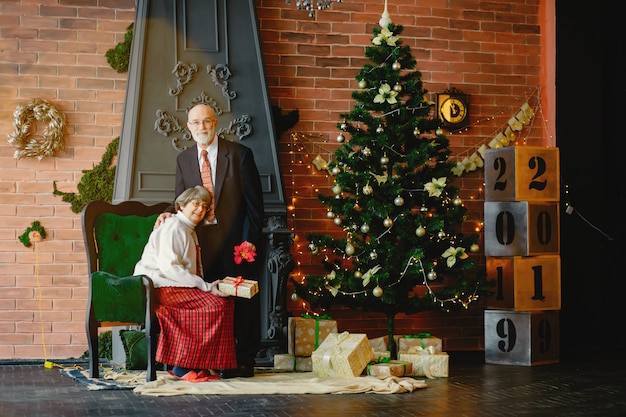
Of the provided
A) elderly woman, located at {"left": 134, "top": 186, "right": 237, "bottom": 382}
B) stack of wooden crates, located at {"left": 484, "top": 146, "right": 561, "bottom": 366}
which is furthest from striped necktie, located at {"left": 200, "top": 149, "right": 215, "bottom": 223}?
stack of wooden crates, located at {"left": 484, "top": 146, "right": 561, "bottom": 366}

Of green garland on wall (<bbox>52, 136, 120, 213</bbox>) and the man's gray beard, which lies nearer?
the man's gray beard

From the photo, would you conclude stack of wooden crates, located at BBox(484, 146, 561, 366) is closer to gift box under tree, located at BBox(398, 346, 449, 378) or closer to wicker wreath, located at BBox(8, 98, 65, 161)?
gift box under tree, located at BBox(398, 346, 449, 378)

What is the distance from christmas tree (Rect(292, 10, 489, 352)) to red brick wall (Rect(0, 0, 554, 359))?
0.75 meters

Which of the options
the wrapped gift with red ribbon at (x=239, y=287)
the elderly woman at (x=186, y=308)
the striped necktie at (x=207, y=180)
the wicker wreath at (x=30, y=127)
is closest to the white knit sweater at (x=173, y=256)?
the elderly woman at (x=186, y=308)

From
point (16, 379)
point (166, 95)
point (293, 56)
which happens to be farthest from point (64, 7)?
point (16, 379)

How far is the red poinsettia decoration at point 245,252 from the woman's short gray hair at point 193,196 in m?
0.37

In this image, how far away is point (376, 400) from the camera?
496 centimetres

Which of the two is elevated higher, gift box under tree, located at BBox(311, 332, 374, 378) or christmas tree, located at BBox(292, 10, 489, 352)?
christmas tree, located at BBox(292, 10, 489, 352)

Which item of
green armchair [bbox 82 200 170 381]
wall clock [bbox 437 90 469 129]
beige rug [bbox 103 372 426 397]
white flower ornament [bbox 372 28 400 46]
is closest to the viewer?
beige rug [bbox 103 372 426 397]

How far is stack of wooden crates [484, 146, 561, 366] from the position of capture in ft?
21.3

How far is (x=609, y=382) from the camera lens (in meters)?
5.61

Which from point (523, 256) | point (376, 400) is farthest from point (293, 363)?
point (523, 256)

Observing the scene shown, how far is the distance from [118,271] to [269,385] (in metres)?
1.40

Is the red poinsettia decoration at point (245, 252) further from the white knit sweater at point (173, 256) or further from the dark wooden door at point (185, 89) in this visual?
the dark wooden door at point (185, 89)
